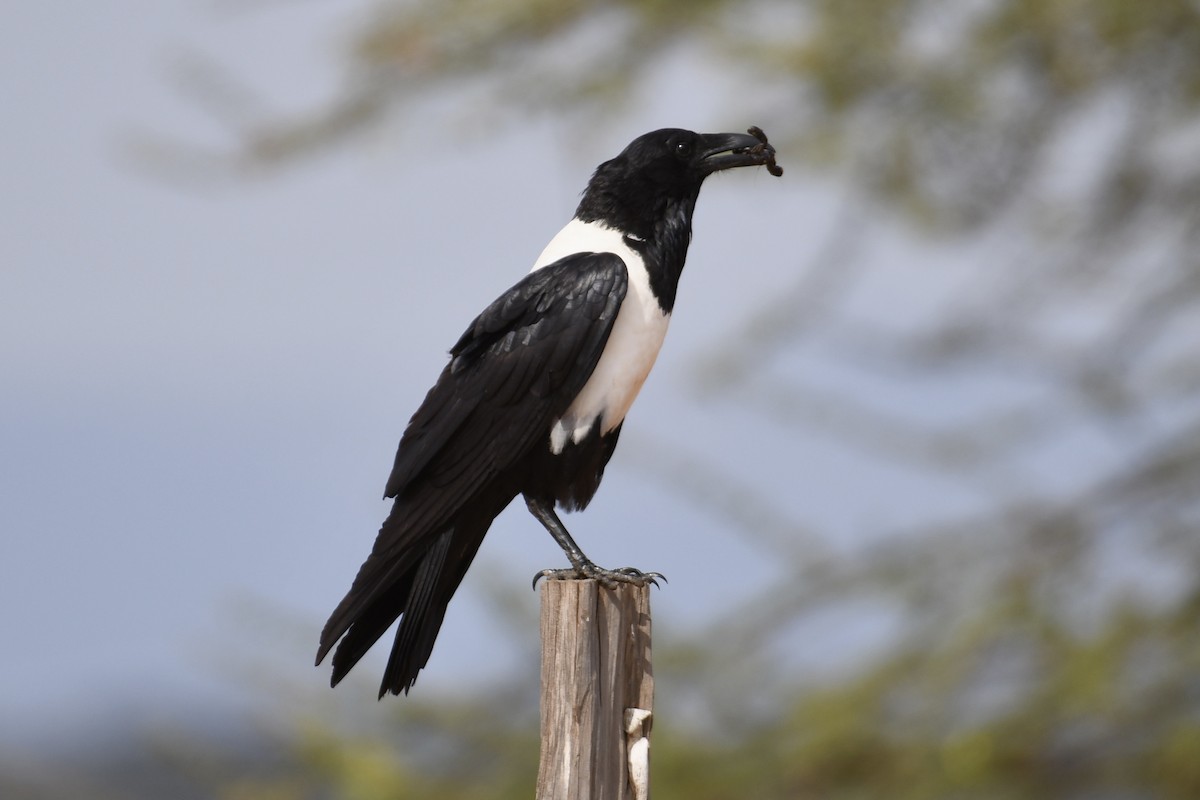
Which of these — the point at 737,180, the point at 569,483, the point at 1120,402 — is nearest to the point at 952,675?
the point at 1120,402

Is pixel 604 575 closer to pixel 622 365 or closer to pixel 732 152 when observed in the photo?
pixel 622 365

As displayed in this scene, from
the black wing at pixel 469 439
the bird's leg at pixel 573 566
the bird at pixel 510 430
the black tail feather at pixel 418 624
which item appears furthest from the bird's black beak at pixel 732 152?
the black tail feather at pixel 418 624

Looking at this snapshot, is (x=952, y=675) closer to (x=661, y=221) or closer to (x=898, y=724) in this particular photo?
(x=898, y=724)

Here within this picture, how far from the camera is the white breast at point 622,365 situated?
2.71 meters

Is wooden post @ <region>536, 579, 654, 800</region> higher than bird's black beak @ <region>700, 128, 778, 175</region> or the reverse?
the reverse

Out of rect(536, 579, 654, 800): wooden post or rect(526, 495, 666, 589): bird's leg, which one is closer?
rect(536, 579, 654, 800): wooden post

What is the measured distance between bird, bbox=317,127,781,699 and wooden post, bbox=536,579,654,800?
0.43ft

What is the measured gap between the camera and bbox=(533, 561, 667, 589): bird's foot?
2676 mm

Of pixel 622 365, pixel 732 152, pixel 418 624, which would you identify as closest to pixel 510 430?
pixel 622 365

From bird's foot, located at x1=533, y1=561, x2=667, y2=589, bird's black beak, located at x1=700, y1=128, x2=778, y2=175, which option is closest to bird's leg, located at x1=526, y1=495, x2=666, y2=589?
bird's foot, located at x1=533, y1=561, x2=667, y2=589

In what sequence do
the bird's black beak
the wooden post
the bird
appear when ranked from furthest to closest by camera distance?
the bird's black beak
the bird
the wooden post

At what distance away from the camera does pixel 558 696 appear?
2535mm

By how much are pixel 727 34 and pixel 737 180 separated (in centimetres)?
69

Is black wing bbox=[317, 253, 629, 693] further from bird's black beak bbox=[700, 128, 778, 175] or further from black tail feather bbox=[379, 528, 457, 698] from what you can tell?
bird's black beak bbox=[700, 128, 778, 175]
